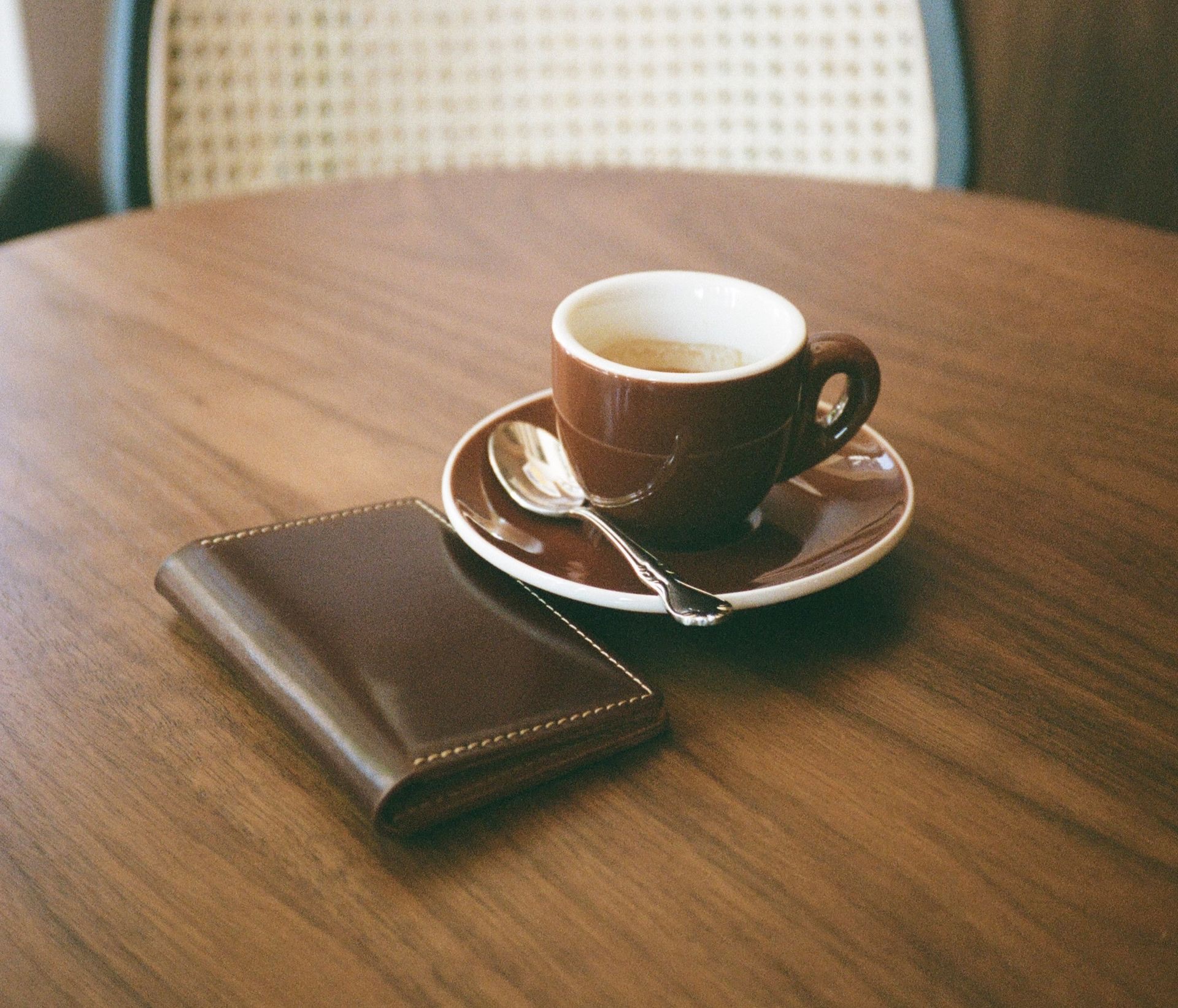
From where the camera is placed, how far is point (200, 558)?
375mm

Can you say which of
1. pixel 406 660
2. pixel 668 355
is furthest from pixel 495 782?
pixel 668 355

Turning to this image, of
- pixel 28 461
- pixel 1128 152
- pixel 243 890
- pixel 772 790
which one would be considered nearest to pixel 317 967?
pixel 243 890

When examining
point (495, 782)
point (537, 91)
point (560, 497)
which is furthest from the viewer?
point (537, 91)

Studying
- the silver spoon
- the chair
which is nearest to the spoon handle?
the silver spoon

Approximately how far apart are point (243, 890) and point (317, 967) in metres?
0.03

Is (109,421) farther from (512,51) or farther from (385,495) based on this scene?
(512,51)

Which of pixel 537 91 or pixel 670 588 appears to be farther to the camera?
pixel 537 91

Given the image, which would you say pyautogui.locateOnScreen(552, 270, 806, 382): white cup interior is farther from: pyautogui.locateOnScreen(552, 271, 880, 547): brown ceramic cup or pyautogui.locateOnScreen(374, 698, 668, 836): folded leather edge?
pyautogui.locateOnScreen(374, 698, 668, 836): folded leather edge

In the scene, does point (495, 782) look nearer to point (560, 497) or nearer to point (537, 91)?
point (560, 497)

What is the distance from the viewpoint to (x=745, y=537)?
407 mm

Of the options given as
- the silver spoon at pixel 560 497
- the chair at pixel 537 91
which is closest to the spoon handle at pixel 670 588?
the silver spoon at pixel 560 497

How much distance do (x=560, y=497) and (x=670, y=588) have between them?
0.08 m

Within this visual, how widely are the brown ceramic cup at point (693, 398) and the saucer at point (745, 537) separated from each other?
0.01 metres

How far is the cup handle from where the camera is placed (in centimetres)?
40
